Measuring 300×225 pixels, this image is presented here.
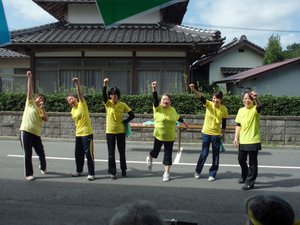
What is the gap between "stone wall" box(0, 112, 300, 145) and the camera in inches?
501

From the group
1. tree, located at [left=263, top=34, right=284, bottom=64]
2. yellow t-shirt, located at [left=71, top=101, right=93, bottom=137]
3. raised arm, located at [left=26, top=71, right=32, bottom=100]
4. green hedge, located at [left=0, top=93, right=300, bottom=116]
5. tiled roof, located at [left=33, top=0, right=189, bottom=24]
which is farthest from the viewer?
tree, located at [left=263, top=34, right=284, bottom=64]

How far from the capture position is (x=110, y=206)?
5.77 meters

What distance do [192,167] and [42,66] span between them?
9.83m

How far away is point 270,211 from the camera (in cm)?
205

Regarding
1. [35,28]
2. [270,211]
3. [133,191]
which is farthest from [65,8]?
[270,211]

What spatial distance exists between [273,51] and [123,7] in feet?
81.3

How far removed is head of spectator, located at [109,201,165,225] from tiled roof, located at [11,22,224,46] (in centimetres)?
1274

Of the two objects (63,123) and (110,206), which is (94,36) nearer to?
(63,123)

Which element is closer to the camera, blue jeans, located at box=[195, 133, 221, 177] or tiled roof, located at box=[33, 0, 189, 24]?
blue jeans, located at box=[195, 133, 221, 177]

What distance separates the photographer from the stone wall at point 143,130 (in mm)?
12719

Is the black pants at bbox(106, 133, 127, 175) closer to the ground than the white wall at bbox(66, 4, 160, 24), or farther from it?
closer to the ground

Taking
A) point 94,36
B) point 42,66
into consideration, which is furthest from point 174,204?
point 42,66

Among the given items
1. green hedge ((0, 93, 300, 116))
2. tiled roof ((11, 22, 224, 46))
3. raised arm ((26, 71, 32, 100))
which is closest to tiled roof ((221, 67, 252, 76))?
tiled roof ((11, 22, 224, 46))

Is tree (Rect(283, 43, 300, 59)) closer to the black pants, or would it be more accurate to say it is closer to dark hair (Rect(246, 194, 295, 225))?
the black pants
